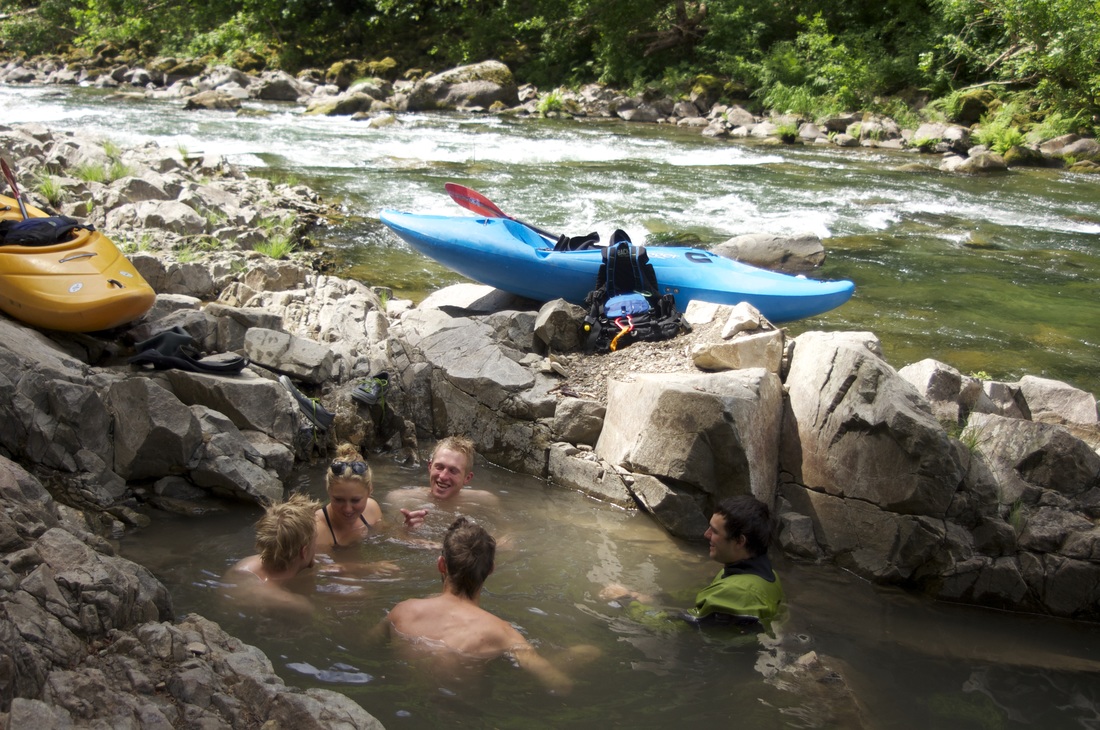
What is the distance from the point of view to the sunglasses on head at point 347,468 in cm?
381

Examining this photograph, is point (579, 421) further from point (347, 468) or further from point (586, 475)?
point (347, 468)

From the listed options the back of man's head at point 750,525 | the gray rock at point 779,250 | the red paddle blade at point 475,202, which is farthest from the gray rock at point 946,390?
the red paddle blade at point 475,202

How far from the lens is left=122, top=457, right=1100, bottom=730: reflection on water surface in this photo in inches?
115

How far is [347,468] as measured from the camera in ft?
12.5

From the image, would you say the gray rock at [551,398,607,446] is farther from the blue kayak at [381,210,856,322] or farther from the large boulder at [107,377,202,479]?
the large boulder at [107,377,202,479]

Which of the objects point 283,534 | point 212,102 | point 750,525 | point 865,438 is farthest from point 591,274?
point 212,102

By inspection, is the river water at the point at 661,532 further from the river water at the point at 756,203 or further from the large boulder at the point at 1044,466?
the large boulder at the point at 1044,466

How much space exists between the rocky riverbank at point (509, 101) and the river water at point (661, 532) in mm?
1095

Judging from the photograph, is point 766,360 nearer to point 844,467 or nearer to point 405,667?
point 844,467

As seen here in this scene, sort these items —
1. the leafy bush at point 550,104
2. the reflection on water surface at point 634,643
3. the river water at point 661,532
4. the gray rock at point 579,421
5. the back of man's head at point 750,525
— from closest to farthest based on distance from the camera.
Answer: the reflection on water surface at point 634,643 → the river water at point 661,532 → the back of man's head at point 750,525 → the gray rock at point 579,421 → the leafy bush at point 550,104

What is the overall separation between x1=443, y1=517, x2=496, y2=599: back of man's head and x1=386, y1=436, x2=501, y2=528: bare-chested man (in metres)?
0.93

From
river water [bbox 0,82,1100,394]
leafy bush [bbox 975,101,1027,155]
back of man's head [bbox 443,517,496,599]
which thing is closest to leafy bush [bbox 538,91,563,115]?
river water [bbox 0,82,1100,394]

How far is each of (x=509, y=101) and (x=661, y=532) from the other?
18.6 meters

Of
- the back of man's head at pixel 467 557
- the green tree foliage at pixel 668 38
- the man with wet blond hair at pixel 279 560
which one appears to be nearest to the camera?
the back of man's head at pixel 467 557
